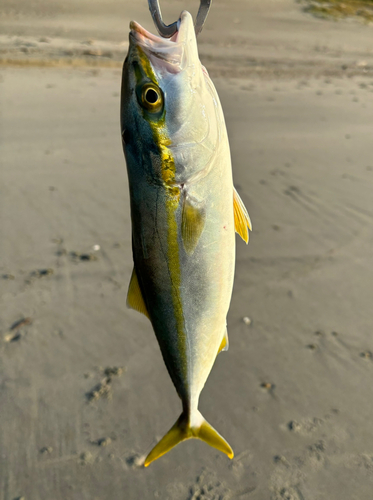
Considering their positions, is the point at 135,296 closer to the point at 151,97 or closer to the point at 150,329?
the point at 151,97

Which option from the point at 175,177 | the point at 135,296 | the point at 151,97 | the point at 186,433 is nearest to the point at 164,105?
the point at 151,97

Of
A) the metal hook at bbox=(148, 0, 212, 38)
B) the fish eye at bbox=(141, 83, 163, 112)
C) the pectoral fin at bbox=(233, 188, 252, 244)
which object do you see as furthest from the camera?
the pectoral fin at bbox=(233, 188, 252, 244)

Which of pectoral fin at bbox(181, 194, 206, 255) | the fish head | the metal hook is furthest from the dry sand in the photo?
the metal hook

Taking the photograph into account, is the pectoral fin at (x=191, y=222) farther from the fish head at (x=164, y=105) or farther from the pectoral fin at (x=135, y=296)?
the pectoral fin at (x=135, y=296)

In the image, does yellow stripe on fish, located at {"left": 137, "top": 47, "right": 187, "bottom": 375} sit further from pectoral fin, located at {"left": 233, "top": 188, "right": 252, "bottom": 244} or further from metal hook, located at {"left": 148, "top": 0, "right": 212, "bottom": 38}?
pectoral fin, located at {"left": 233, "top": 188, "right": 252, "bottom": 244}

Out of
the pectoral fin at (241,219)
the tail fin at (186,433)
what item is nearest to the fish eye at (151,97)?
the pectoral fin at (241,219)

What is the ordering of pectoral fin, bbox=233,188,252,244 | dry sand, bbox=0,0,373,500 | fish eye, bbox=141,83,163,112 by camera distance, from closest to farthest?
fish eye, bbox=141,83,163,112
pectoral fin, bbox=233,188,252,244
dry sand, bbox=0,0,373,500

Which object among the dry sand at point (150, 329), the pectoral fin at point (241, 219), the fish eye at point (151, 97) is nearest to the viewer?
the fish eye at point (151, 97)
